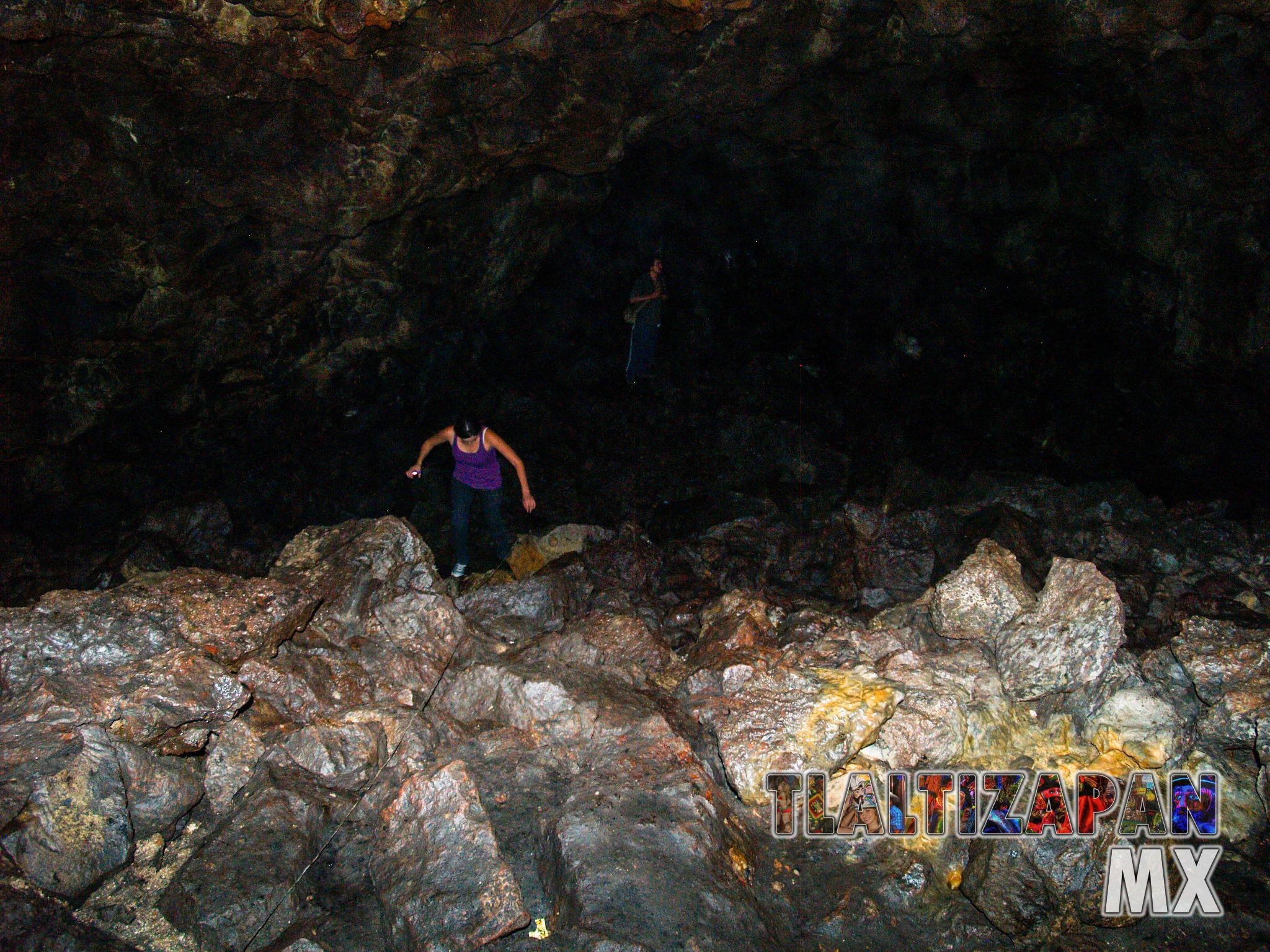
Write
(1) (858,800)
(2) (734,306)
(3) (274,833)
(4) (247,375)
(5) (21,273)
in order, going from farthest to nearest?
(2) (734,306) → (4) (247,375) → (5) (21,273) → (1) (858,800) → (3) (274,833)

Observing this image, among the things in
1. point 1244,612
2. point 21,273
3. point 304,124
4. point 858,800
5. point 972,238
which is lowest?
point 858,800

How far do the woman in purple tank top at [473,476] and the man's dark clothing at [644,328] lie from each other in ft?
7.62

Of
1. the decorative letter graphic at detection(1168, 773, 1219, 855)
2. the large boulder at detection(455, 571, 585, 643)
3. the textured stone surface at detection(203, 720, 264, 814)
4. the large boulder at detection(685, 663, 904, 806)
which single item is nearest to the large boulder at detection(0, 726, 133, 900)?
the textured stone surface at detection(203, 720, 264, 814)

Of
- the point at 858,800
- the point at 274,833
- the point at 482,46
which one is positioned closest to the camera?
the point at 274,833

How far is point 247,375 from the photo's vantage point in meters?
6.41

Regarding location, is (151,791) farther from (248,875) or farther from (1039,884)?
(1039,884)

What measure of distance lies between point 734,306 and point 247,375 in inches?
184

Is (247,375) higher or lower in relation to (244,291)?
lower

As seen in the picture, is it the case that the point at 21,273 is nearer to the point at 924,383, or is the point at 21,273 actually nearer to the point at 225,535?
the point at 225,535

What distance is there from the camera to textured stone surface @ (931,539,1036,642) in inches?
191

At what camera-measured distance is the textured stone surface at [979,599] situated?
485cm

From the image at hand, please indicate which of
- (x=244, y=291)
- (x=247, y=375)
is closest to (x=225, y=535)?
(x=247, y=375)

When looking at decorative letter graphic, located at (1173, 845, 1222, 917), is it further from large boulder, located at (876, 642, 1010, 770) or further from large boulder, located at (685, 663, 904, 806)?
large boulder, located at (685, 663, 904, 806)

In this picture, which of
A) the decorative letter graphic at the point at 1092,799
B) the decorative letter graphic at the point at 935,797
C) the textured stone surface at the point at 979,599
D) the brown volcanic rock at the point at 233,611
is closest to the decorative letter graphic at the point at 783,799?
the decorative letter graphic at the point at 935,797
